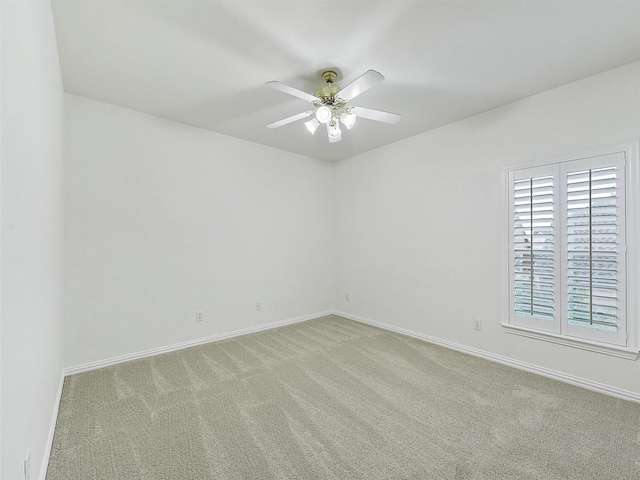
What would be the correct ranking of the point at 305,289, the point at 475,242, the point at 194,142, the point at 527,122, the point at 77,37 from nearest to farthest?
1. the point at 77,37
2. the point at 527,122
3. the point at 475,242
4. the point at 194,142
5. the point at 305,289

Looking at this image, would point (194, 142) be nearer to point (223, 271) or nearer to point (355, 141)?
point (223, 271)

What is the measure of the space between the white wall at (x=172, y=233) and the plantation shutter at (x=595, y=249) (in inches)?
128

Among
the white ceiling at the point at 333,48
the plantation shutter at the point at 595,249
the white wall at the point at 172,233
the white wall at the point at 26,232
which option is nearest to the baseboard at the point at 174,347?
the white wall at the point at 172,233

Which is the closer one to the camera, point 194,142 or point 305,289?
point 194,142

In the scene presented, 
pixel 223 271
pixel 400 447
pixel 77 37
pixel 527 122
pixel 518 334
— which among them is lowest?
pixel 400 447

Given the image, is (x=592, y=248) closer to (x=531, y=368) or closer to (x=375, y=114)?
(x=531, y=368)

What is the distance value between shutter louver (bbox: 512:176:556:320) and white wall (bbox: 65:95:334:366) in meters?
2.84

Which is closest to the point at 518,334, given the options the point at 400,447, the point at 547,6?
the point at 400,447

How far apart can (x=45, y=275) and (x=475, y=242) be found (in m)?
3.73

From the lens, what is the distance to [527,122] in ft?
9.52

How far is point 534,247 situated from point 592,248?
0.43m

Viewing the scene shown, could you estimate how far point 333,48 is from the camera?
214 cm

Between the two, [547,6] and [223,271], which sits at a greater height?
[547,6]

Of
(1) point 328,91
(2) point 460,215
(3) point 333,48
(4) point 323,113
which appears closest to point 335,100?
(1) point 328,91
